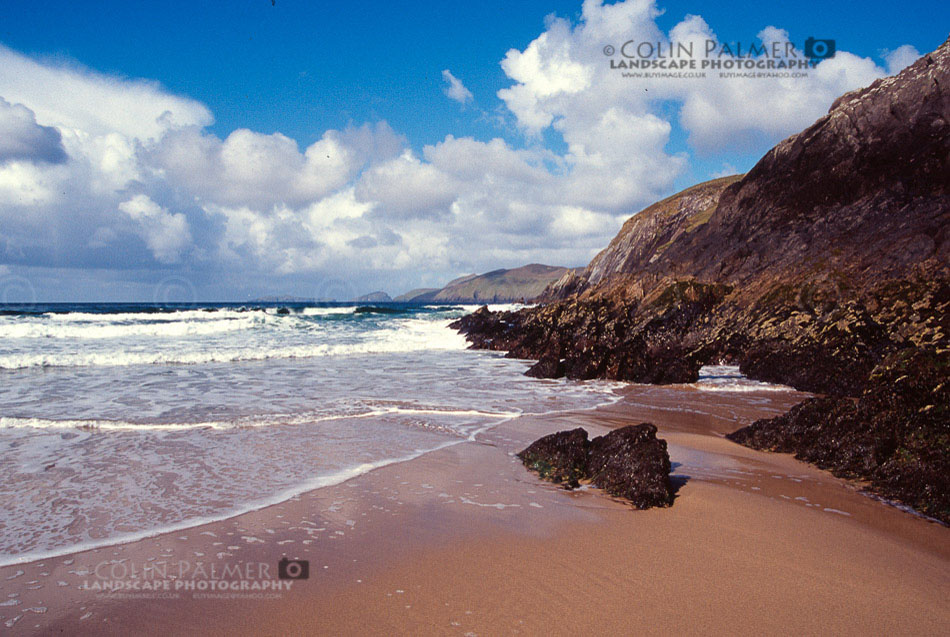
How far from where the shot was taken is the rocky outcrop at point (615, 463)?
4.74 metres

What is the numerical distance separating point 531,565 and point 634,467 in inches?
73.1

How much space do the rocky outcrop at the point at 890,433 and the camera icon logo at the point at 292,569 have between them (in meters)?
5.16

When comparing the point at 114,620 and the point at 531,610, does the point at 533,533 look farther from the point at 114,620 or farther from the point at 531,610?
the point at 114,620

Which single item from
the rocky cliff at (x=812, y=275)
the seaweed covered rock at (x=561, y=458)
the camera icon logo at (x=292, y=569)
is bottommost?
the camera icon logo at (x=292, y=569)

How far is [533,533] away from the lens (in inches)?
162

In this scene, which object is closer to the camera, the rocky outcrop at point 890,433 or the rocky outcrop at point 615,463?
the rocky outcrop at point 890,433

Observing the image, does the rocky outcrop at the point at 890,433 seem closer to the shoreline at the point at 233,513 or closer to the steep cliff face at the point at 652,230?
the shoreline at the point at 233,513

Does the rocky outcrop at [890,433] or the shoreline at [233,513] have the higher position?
the rocky outcrop at [890,433]

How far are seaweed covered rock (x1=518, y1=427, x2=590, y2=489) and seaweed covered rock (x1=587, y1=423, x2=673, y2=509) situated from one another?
5.1 inches

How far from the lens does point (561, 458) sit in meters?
5.64

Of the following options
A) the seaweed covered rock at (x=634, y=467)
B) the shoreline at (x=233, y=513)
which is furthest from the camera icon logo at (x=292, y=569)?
the seaweed covered rock at (x=634, y=467)

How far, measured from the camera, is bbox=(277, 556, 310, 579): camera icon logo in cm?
343

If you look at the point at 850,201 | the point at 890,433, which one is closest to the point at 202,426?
the point at 890,433

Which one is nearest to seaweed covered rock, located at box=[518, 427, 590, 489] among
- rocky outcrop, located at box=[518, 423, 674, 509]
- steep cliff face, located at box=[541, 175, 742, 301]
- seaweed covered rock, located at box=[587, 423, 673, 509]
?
rocky outcrop, located at box=[518, 423, 674, 509]
